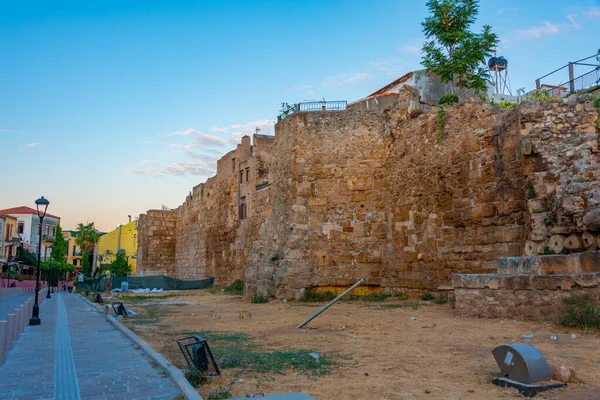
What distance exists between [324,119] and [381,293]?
554 cm

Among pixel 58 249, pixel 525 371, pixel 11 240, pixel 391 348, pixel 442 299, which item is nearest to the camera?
pixel 525 371

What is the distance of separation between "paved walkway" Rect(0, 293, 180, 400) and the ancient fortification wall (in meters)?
6.73

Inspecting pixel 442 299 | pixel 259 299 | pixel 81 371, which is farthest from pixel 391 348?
pixel 259 299

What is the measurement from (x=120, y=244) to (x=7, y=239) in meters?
12.2

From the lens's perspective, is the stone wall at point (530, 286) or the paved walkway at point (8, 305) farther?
the paved walkway at point (8, 305)

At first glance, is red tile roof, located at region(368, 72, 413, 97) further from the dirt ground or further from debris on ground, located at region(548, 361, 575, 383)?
debris on ground, located at region(548, 361, 575, 383)

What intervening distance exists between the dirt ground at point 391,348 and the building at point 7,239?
48.6 metres

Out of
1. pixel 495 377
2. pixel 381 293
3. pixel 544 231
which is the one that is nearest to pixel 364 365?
pixel 495 377

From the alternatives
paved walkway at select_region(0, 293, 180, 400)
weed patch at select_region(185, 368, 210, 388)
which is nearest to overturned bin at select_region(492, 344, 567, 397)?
weed patch at select_region(185, 368, 210, 388)

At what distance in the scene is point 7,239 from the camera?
5456 cm

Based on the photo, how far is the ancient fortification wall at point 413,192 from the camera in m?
9.65

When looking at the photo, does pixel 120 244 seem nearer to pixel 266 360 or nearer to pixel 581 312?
pixel 266 360

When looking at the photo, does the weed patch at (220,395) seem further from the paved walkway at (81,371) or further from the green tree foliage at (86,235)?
the green tree foliage at (86,235)

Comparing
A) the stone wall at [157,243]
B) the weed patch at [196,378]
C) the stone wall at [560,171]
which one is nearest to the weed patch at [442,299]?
the stone wall at [560,171]
